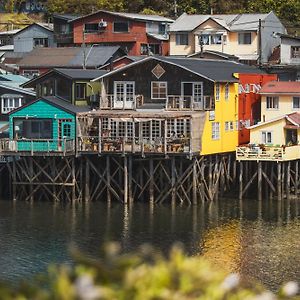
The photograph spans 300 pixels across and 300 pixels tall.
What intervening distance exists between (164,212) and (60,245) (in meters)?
8.20

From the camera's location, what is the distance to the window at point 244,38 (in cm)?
6389

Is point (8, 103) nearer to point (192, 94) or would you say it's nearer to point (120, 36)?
point (192, 94)

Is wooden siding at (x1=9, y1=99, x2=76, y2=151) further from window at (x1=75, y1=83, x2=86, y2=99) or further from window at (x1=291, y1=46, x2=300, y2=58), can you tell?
window at (x1=291, y1=46, x2=300, y2=58)

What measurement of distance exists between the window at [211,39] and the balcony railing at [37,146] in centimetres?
2399

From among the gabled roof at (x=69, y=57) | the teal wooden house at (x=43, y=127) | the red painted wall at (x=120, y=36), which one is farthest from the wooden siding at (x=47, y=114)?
the red painted wall at (x=120, y=36)

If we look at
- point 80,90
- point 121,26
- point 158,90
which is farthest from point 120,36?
point 158,90

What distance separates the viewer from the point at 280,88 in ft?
157

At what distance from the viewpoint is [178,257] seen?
7.93 meters

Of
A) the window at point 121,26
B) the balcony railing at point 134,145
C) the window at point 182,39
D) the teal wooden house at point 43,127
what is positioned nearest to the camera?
the balcony railing at point 134,145

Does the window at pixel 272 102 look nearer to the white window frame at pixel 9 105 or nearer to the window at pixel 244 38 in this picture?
the white window frame at pixel 9 105

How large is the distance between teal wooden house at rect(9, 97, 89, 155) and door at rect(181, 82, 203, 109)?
4971mm

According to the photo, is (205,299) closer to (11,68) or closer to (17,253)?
(17,253)

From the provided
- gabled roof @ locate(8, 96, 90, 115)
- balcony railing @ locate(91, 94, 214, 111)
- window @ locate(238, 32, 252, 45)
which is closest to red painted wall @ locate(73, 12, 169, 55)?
window @ locate(238, 32, 252, 45)

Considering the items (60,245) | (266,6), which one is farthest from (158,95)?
(266,6)
